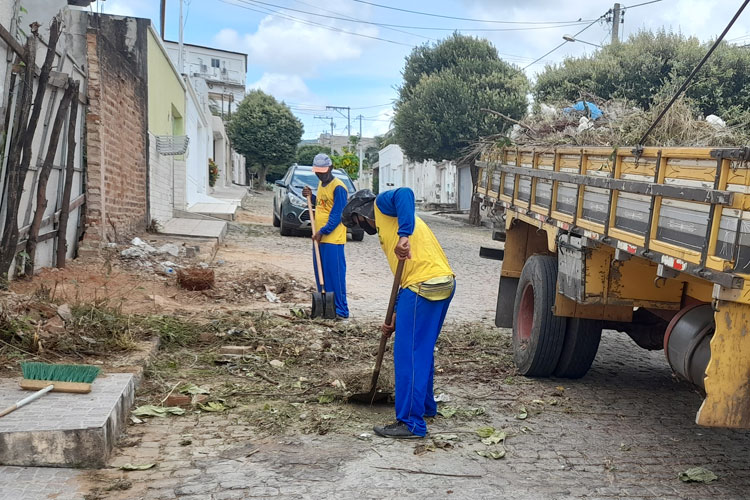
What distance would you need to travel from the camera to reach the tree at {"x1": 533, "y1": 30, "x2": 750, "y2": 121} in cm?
1833

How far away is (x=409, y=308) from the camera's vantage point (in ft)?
13.6

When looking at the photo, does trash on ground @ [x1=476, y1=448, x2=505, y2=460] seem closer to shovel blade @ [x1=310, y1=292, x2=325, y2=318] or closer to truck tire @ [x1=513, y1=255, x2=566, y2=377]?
truck tire @ [x1=513, y1=255, x2=566, y2=377]

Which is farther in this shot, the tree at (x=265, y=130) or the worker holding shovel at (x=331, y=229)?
the tree at (x=265, y=130)

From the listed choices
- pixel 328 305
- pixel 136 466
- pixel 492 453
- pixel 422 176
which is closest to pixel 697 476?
pixel 492 453

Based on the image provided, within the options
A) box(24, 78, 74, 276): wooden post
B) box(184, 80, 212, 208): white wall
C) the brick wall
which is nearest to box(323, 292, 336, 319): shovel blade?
box(24, 78, 74, 276): wooden post

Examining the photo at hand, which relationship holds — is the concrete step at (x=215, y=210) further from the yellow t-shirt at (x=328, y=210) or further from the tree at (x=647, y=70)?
the yellow t-shirt at (x=328, y=210)

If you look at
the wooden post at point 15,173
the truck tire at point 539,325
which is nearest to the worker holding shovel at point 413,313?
the truck tire at point 539,325

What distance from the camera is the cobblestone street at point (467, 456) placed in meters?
3.40

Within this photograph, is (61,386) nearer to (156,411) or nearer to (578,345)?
(156,411)

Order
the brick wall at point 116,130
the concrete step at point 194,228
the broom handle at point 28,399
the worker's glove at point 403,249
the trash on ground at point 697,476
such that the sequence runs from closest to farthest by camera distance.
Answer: the broom handle at point 28,399
the trash on ground at point 697,476
the worker's glove at point 403,249
the brick wall at point 116,130
the concrete step at point 194,228

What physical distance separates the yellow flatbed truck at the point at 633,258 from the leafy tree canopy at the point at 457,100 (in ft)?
55.7

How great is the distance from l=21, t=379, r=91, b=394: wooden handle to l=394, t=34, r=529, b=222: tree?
1976cm

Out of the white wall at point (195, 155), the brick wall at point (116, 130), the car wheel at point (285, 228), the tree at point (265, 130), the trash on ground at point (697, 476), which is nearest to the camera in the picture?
the trash on ground at point (697, 476)

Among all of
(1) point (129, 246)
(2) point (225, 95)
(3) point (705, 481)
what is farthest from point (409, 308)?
(2) point (225, 95)
